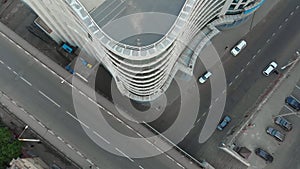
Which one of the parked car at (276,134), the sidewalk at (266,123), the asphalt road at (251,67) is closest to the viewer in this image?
the parked car at (276,134)

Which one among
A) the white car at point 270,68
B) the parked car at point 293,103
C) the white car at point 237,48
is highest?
the white car at point 237,48

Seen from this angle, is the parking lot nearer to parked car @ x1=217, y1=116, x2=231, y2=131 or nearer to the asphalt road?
the asphalt road

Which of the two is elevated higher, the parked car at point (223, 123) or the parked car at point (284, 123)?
the parked car at point (223, 123)

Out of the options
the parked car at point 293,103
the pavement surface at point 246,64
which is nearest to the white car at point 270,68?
the pavement surface at point 246,64

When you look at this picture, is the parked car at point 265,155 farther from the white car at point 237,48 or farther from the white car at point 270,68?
the white car at point 237,48

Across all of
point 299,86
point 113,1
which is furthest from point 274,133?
point 113,1
